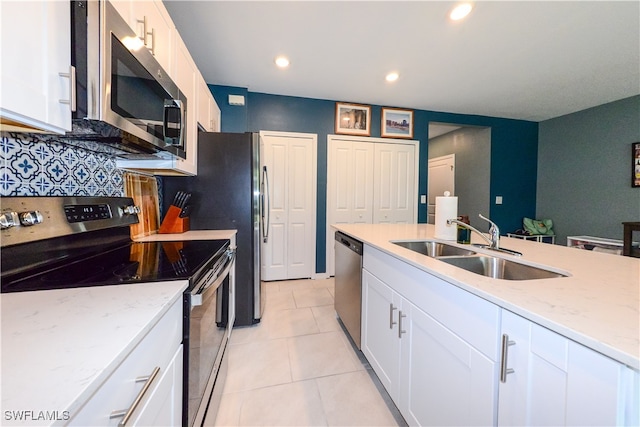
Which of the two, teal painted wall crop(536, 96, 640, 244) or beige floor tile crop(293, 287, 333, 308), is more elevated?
teal painted wall crop(536, 96, 640, 244)

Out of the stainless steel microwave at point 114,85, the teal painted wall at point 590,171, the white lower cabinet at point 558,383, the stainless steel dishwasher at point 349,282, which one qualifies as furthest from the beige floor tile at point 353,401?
the teal painted wall at point 590,171

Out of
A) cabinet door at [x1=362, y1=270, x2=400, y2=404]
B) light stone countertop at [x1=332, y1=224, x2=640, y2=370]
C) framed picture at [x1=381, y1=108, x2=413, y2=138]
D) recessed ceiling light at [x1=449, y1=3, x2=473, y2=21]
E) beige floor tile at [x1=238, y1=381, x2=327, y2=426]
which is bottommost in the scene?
beige floor tile at [x1=238, y1=381, x2=327, y2=426]

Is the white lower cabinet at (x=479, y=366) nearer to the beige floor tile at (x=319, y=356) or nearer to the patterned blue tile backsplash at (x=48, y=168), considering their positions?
the beige floor tile at (x=319, y=356)

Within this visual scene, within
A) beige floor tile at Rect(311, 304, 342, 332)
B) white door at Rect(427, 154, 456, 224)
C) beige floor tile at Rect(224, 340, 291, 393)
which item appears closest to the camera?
beige floor tile at Rect(224, 340, 291, 393)

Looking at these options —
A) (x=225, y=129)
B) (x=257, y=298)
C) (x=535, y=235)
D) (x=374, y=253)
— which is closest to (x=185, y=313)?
(x=374, y=253)

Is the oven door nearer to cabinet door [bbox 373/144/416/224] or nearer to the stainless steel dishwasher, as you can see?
the stainless steel dishwasher

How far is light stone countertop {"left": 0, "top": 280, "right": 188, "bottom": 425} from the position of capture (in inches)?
14.1

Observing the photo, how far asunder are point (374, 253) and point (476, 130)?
4101 mm

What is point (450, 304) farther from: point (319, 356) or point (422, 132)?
point (422, 132)

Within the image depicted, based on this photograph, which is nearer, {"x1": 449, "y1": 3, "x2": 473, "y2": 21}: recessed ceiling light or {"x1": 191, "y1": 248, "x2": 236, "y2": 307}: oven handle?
{"x1": 191, "y1": 248, "x2": 236, "y2": 307}: oven handle

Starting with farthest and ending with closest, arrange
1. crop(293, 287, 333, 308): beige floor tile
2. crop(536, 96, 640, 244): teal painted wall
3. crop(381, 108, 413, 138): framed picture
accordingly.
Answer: crop(381, 108, 413, 138): framed picture → crop(536, 96, 640, 244): teal painted wall → crop(293, 287, 333, 308): beige floor tile

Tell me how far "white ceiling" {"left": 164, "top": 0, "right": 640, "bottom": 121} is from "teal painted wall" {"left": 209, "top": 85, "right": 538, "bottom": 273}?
0.19 metres

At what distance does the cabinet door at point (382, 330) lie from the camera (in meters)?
1.31
